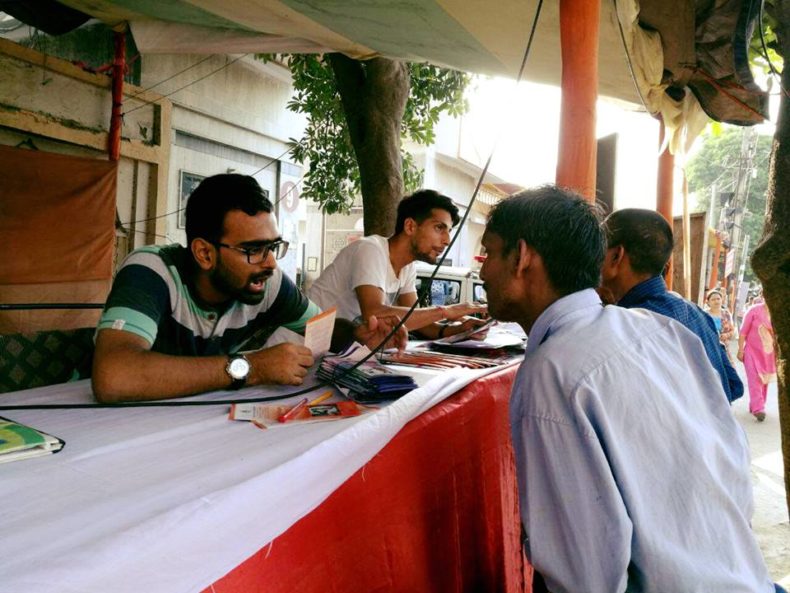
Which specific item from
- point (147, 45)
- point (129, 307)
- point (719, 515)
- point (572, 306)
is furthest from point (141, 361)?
point (147, 45)

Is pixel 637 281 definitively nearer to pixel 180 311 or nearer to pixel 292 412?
pixel 292 412

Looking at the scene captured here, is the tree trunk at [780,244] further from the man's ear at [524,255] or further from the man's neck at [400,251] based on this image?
the man's neck at [400,251]

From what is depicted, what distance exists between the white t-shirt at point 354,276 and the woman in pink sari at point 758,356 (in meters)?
6.49

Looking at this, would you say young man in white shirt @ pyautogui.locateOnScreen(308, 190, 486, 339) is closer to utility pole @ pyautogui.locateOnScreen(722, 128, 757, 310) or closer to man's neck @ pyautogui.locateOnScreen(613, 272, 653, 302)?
man's neck @ pyautogui.locateOnScreen(613, 272, 653, 302)

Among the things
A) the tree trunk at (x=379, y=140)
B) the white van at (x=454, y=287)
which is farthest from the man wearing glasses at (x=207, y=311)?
the white van at (x=454, y=287)

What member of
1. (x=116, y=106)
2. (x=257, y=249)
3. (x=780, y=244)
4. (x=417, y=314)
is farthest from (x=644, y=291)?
(x=116, y=106)

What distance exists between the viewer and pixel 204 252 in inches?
80.3

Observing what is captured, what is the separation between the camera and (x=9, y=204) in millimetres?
4883

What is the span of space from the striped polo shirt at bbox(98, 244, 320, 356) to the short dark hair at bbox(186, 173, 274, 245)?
0.13 metres

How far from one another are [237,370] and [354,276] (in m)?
1.51

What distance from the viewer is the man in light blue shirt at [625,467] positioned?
1.01 meters

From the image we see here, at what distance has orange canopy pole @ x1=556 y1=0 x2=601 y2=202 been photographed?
251cm

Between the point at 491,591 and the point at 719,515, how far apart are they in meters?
1.20

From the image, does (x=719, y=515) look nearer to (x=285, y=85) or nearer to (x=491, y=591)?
(x=491, y=591)
